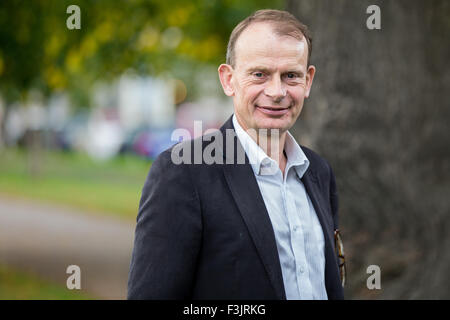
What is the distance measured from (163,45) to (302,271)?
12.1 metres

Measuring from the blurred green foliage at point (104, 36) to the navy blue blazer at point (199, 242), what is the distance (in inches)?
240

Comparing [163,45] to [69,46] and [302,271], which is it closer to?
[69,46]

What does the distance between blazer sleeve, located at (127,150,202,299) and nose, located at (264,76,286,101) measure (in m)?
0.42

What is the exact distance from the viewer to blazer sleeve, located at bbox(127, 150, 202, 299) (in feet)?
7.12

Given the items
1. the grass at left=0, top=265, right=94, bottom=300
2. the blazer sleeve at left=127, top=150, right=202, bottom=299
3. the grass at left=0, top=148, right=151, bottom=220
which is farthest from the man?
the grass at left=0, top=148, right=151, bottom=220

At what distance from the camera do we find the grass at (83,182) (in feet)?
55.5

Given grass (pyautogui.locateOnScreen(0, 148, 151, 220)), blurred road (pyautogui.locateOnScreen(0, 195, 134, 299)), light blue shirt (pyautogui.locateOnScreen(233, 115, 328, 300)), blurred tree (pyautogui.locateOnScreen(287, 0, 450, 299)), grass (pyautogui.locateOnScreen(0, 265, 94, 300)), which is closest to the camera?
light blue shirt (pyautogui.locateOnScreen(233, 115, 328, 300))

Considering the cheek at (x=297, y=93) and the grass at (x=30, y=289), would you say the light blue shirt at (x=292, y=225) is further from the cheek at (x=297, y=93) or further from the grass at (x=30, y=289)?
the grass at (x=30, y=289)

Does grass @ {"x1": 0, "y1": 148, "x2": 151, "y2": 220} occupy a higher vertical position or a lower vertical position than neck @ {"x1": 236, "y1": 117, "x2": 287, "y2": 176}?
lower

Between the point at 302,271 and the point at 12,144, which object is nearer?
the point at 302,271

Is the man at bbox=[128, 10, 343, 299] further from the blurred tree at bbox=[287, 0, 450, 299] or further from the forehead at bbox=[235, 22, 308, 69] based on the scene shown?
the blurred tree at bbox=[287, 0, 450, 299]

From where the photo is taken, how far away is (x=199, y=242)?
219 centimetres

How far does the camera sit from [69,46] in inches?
350

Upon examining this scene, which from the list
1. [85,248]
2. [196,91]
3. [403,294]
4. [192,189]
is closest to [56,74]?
[85,248]
